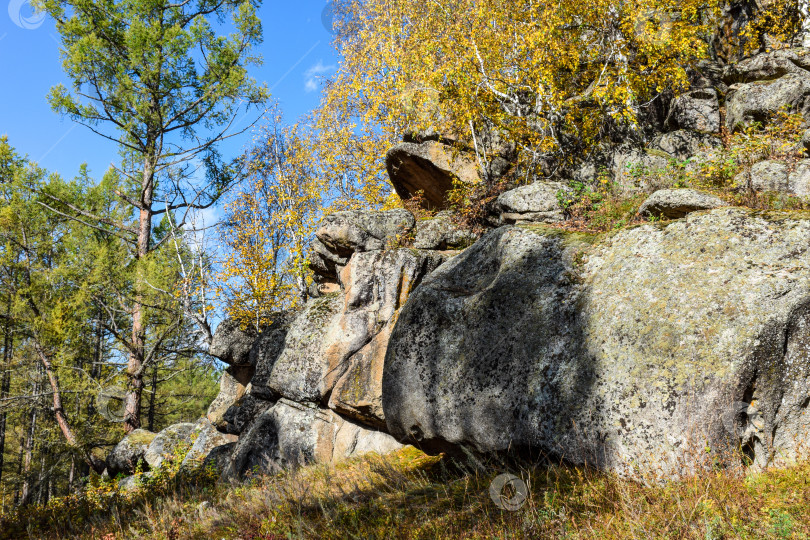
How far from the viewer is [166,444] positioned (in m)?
15.9

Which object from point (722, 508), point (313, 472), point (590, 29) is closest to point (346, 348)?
point (313, 472)

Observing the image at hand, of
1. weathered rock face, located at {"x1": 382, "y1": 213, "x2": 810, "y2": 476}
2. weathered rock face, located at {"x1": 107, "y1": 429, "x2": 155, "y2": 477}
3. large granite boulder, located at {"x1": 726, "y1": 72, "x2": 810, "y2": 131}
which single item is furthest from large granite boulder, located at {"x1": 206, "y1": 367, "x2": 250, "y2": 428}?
Answer: large granite boulder, located at {"x1": 726, "y1": 72, "x2": 810, "y2": 131}

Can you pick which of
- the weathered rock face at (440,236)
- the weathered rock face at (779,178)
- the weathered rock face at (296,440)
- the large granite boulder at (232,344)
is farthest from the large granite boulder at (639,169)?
the large granite boulder at (232,344)

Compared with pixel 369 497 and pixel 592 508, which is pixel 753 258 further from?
pixel 369 497

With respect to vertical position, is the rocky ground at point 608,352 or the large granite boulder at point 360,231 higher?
the large granite boulder at point 360,231

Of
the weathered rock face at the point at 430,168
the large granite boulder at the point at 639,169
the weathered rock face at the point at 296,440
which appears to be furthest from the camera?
the weathered rock face at the point at 430,168

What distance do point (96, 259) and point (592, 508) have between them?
20.9 m

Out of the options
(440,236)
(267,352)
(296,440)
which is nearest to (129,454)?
(267,352)

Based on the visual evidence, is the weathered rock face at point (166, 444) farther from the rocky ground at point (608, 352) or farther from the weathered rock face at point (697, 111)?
the weathered rock face at point (697, 111)

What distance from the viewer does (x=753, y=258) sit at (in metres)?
4.79

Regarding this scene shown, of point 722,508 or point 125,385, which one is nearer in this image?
point 722,508

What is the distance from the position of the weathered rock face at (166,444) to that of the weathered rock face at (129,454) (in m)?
0.34

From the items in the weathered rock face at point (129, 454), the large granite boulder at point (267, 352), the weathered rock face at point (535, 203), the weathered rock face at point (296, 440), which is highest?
the weathered rock face at point (535, 203)

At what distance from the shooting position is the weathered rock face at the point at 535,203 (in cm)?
1052
